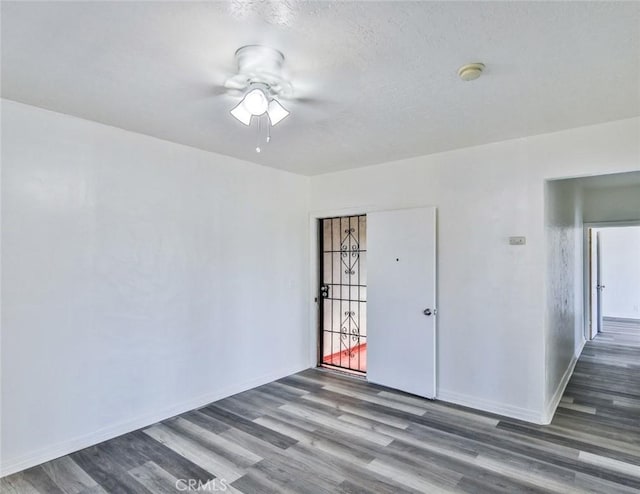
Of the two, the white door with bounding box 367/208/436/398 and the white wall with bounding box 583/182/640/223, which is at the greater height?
the white wall with bounding box 583/182/640/223

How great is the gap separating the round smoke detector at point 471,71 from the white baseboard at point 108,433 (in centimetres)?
360

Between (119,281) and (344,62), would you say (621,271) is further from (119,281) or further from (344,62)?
(119,281)

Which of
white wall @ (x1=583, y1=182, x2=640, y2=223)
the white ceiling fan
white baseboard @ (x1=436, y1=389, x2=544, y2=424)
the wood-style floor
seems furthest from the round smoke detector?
white wall @ (x1=583, y1=182, x2=640, y2=223)

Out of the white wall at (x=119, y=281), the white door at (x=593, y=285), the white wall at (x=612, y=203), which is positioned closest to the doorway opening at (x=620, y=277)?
the white door at (x=593, y=285)

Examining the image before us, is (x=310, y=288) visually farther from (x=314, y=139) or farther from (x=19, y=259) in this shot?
(x=19, y=259)

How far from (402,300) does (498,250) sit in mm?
1123

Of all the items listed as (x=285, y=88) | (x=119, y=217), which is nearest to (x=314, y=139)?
(x=285, y=88)

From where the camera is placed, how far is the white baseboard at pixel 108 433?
99.7 inches

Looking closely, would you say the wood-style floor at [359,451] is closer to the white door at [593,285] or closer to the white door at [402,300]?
the white door at [402,300]

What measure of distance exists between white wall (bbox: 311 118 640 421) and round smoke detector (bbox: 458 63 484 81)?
1.55 meters

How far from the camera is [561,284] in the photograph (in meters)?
4.02

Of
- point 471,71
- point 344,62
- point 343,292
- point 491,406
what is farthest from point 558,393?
point 344,62

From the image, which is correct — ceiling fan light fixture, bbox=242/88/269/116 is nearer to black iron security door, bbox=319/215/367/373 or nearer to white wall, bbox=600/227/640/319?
black iron security door, bbox=319/215/367/373

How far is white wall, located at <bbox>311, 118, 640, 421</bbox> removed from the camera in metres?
3.12
